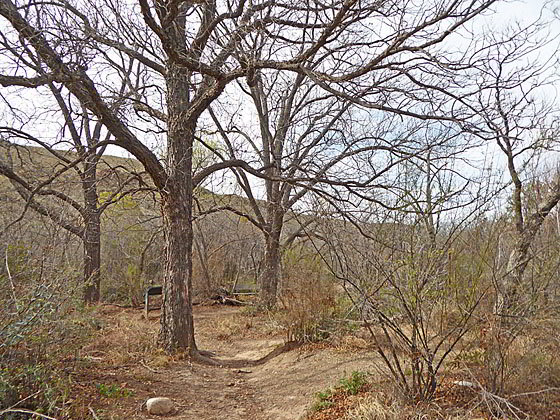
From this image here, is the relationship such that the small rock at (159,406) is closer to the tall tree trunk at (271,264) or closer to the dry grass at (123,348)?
the dry grass at (123,348)

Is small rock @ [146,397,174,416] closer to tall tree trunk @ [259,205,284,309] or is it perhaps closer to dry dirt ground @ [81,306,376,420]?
dry dirt ground @ [81,306,376,420]

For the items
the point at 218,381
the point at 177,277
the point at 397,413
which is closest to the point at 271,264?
the point at 177,277

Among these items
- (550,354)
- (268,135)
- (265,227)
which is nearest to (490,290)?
(550,354)

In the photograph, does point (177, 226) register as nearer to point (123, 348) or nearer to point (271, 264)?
point (123, 348)

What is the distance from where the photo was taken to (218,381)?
20.8 ft

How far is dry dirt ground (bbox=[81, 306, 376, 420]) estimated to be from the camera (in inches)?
194

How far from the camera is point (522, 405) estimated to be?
4172mm

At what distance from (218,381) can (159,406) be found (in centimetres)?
169

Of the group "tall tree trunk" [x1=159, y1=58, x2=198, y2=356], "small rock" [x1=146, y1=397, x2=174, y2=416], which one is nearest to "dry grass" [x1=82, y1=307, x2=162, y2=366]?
"tall tree trunk" [x1=159, y1=58, x2=198, y2=356]

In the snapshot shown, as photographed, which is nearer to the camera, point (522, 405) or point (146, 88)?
point (522, 405)

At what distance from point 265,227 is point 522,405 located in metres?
8.75

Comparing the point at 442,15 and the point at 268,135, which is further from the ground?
the point at 268,135

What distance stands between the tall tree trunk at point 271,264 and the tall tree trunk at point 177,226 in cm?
486

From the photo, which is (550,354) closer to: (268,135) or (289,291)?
(289,291)
